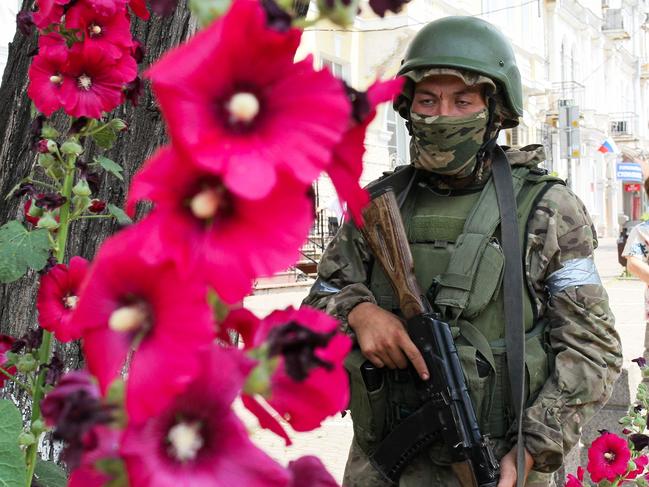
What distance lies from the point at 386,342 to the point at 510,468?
51 cm

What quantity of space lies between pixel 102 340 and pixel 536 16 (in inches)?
1253

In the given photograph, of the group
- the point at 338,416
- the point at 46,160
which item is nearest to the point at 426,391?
the point at 46,160

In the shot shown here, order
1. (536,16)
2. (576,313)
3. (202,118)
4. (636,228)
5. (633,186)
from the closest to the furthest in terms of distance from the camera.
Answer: (202,118) → (576,313) → (636,228) → (536,16) → (633,186)

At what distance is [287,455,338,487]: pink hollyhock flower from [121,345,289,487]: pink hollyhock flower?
0.34 feet

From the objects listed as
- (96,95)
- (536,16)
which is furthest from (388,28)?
(96,95)

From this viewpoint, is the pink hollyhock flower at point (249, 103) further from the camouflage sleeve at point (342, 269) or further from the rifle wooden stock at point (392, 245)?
the camouflage sleeve at point (342, 269)

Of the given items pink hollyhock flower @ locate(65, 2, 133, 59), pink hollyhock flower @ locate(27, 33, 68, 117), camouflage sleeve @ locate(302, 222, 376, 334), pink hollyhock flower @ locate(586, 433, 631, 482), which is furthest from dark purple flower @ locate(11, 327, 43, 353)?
pink hollyhock flower @ locate(586, 433, 631, 482)

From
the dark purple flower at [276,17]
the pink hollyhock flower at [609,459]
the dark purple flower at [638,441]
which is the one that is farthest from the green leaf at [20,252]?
the dark purple flower at [638,441]

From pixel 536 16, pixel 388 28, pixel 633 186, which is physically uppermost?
pixel 536 16

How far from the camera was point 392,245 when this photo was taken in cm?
257

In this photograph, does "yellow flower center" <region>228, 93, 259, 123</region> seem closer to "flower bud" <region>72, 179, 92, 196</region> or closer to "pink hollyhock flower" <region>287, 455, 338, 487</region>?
"pink hollyhock flower" <region>287, 455, 338, 487</region>

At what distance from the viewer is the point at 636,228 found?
5.86 m

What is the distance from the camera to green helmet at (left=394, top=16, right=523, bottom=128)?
2668 millimetres

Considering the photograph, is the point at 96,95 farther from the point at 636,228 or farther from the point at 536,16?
the point at 536,16
